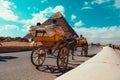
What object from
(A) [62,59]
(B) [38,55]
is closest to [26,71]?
(A) [62,59]

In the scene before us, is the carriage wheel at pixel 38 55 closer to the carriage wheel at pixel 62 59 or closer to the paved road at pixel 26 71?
the paved road at pixel 26 71

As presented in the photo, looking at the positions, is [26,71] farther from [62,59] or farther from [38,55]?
[38,55]

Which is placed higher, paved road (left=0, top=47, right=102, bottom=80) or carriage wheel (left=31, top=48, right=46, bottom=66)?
carriage wheel (left=31, top=48, right=46, bottom=66)

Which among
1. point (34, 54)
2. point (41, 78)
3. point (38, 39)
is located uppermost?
point (38, 39)

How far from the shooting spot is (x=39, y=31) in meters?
12.5

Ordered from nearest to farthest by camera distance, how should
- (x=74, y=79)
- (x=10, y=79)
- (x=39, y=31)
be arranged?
(x=74, y=79) → (x=10, y=79) → (x=39, y=31)

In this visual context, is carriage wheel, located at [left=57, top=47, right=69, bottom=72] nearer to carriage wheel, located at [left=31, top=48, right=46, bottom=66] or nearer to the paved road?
the paved road

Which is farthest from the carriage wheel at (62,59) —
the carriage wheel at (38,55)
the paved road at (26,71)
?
the carriage wheel at (38,55)

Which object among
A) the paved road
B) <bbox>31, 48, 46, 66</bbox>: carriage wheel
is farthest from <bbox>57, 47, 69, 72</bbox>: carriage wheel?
<bbox>31, 48, 46, 66</bbox>: carriage wheel

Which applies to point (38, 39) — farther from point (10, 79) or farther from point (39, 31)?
point (10, 79)

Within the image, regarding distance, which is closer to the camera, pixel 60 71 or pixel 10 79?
pixel 10 79

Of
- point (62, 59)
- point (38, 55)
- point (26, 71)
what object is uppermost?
point (38, 55)

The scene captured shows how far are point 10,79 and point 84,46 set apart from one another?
1543cm

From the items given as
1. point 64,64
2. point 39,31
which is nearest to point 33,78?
point 64,64
